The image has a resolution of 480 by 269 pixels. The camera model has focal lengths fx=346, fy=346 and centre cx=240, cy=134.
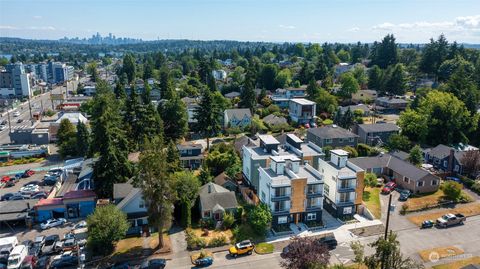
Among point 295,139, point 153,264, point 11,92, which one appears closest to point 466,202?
point 295,139

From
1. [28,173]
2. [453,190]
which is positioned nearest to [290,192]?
[453,190]

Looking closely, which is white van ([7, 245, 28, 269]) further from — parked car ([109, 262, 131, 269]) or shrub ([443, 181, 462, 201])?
shrub ([443, 181, 462, 201])

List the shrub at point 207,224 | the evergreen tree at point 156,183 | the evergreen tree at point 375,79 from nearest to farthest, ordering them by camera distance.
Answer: the evergreen tree at point 156,183 → the shrub at point 207,224 → the evergreen tree at point 375,79

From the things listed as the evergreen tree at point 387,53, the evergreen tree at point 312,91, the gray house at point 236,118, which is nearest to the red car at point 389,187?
the gray house at point 236,118

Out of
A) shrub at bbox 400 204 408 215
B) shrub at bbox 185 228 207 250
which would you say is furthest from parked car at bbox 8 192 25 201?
shrub at bbox 400 204 408 215

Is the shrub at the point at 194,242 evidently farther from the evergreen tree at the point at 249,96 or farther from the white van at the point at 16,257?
the evergreen tree at the point at 249,96

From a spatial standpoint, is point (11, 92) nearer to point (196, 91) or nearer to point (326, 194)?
point (196, 91)
